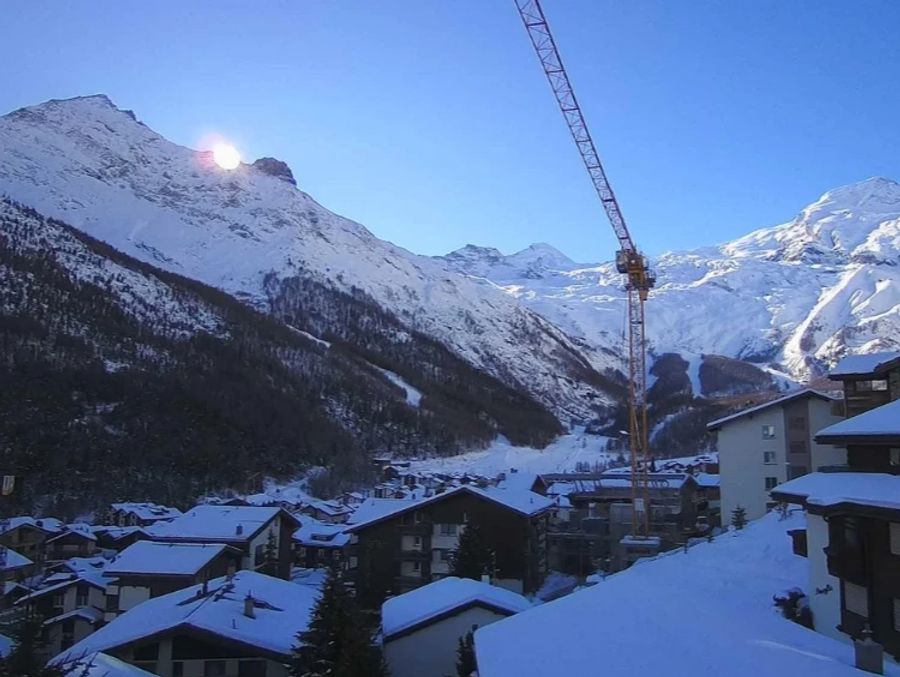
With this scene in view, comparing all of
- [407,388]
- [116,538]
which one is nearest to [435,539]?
[116,538]

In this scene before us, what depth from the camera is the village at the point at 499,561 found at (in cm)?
999

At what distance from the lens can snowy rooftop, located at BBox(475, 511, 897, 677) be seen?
8.20 metres

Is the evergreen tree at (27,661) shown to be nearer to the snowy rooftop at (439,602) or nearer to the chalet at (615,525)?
the snowy rooftop at (439,602)

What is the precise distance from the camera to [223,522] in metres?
34.7

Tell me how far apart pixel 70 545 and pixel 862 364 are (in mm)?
41243

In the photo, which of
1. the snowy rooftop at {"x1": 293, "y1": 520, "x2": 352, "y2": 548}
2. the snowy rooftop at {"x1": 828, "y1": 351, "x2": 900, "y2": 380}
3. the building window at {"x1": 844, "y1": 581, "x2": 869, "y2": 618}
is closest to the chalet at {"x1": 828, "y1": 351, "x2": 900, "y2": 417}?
the snowy rooftop at {"x1": 828, "y1": 351, "x2": 900, "y2": 380}

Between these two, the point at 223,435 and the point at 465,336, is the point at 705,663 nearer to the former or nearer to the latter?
the point at 223,435

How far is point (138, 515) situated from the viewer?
5050 centimetres

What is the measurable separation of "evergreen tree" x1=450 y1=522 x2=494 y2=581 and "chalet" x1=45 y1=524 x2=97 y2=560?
26.1 metres

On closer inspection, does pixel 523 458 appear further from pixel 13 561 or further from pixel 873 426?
pixel 873 426

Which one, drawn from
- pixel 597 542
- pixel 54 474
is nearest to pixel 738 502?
pixel 597 542

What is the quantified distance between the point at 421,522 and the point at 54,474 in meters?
49.2

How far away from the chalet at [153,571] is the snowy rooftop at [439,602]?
9792mm

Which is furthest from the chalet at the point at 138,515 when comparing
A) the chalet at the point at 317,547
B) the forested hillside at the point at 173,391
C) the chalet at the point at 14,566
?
the chalet at the point at 14,566
